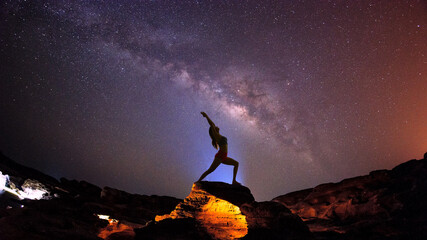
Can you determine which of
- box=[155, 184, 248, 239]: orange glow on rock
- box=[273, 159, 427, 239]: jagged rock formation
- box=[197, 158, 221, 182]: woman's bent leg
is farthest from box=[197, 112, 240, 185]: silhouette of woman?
box=[273, 159, 427, 239]: jagged rock formation

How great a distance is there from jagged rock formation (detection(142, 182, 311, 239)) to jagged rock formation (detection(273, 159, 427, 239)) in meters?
1.83

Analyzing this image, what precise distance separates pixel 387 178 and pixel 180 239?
35.9 ft

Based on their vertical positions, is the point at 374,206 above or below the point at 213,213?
above

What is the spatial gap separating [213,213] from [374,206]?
6879 millimetres

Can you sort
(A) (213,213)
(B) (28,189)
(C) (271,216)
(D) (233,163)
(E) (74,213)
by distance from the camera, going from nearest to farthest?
1. (C) (271,216)
2. (A) (213,213)
3. (D) (233,163)
4. (E) (74,213)
5. (B) (28,189)

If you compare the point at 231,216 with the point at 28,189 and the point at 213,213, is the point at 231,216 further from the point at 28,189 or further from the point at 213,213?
the point at 28,189

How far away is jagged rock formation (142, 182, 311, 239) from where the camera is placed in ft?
25.1

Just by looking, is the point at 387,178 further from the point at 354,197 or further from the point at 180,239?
the point at 180,239

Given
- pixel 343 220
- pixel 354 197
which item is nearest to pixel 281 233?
pixel 343 220

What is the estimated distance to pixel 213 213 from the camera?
29.9ft

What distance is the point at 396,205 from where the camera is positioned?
8.77 meters

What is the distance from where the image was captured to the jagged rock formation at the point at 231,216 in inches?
301

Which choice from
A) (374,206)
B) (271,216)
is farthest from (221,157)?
(374,206)

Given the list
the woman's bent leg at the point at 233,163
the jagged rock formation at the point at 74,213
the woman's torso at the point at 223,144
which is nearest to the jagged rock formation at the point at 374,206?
the woman's bent leg at the point at 233,163
